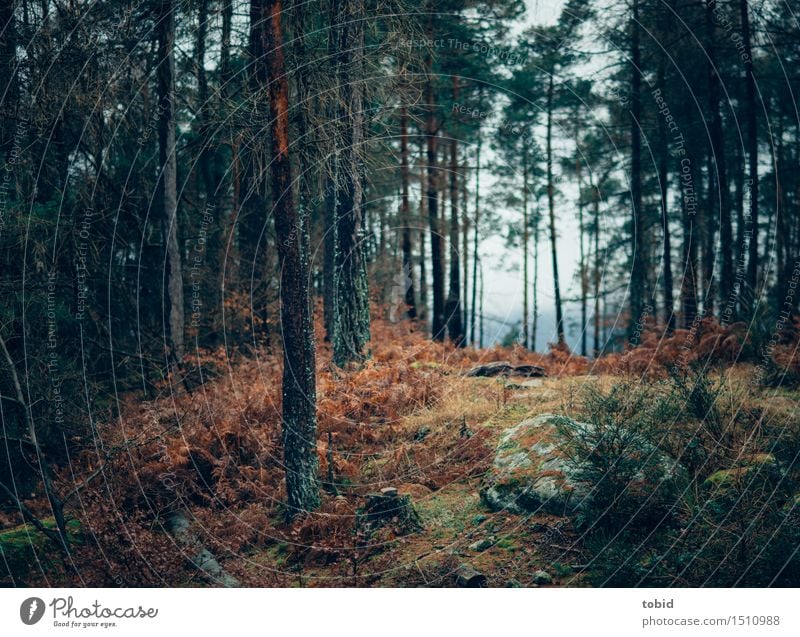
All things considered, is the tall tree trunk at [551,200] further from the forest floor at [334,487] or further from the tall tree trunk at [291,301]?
the tall tree trunk at [291,301]

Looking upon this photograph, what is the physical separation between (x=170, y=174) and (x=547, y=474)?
1042cm

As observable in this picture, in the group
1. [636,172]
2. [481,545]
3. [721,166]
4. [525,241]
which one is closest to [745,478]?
[481,545]

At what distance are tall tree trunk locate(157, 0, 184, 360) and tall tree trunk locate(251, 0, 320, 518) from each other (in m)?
5.08

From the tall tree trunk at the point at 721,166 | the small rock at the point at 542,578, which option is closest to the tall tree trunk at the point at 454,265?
the tall tree trunk at the point at 721,166

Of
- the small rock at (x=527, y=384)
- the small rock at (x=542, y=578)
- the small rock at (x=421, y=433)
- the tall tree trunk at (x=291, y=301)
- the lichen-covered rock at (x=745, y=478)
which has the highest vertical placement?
the tall tree trunk at (x=291, y=301)

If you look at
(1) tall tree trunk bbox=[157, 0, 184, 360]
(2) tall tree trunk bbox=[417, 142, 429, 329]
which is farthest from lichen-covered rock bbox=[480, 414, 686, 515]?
(2) tall tree trunk bbox=[417, 142, 429, 329]

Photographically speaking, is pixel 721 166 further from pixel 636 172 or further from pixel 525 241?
pixel 525 241

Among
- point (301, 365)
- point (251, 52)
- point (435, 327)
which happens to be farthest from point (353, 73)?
point (435, 327)

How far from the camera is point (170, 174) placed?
13414 mm

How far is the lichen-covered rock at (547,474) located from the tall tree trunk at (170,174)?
7.77 m

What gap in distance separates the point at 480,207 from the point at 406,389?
17672 mm

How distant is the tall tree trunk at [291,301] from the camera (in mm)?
7406

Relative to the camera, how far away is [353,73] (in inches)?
364
